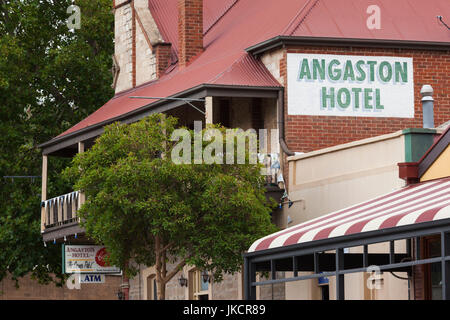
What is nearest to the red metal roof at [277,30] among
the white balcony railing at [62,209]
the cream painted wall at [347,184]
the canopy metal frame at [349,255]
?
the white balcony railing at [62,209]

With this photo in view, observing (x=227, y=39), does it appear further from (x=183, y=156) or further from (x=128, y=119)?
A: (x=183, y=156)

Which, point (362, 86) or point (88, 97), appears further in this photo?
point (88, 97)

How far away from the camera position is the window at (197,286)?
98.4 feet

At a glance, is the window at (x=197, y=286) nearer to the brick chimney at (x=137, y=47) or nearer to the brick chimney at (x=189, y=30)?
the brick chimney at (x=189, y=30)

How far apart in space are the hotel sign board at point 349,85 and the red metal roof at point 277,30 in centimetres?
53

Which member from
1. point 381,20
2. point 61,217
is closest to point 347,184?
point 381,20

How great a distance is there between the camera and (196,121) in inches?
1157

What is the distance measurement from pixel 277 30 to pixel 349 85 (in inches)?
83.2

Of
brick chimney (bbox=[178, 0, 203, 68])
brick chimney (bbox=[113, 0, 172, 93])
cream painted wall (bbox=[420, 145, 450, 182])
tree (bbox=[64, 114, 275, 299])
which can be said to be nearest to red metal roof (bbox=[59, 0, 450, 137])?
brick chimney (bbox=[178, 0, 203, 68])

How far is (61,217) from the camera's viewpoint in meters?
32.0
